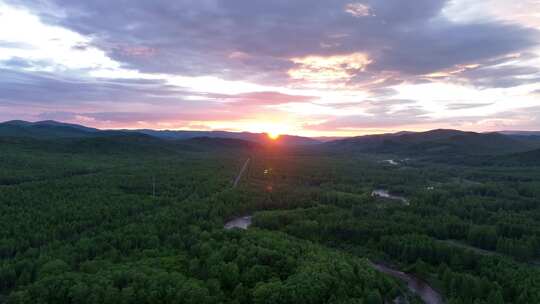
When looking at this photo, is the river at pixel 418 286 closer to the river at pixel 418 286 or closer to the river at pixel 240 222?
the river at pixel 418 286

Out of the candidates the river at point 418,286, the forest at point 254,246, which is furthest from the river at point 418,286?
the forest at point 254,246

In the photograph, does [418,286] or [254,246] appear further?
[254,246]

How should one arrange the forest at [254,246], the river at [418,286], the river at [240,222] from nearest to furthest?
the forest at [254,246], the river at [418,286], the river at [240,222]

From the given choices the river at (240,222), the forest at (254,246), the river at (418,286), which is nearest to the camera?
the forest at (254,246)

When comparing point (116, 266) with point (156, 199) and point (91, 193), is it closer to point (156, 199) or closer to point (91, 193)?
point (156, 199)

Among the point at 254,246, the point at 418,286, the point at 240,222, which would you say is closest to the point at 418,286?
the point at 418,286

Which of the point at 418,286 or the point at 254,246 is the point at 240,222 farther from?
the point at 418,286

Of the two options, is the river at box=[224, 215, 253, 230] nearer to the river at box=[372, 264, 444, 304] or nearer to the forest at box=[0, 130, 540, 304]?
the forest at box=[0, 130, 540, 304]

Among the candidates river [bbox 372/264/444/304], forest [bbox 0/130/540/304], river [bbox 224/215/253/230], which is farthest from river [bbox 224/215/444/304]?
river [bbox 224/215/253/230]

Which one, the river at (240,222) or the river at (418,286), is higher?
the river at (240,222)
